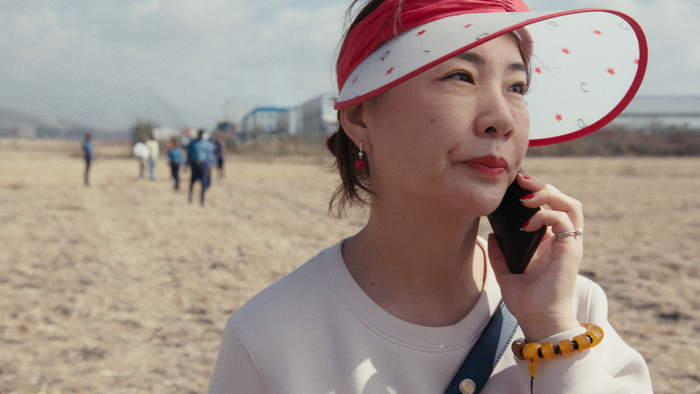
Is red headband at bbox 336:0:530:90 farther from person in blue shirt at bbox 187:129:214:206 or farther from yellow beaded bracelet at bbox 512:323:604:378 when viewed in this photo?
person in blue shirt at bbox 187:129:214:206

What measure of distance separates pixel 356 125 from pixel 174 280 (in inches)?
218

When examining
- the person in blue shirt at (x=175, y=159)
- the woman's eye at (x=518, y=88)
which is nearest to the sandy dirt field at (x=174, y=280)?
the woman's eye at (x=518, y=88)

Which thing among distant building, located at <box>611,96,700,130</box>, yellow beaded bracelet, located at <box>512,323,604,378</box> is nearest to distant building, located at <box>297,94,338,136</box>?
distant building, located at <box>611,96,700,130</box>

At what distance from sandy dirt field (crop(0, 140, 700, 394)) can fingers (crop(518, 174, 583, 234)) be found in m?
0.74

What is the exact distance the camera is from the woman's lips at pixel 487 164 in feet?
3.92

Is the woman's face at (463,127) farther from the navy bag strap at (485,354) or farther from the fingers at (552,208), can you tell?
the navy bag strap at (485,354)

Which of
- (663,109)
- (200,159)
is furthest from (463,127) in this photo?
(663,109)

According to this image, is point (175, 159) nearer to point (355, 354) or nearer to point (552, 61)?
point (552, 61)

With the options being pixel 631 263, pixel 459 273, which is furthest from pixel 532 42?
pixel 631 263

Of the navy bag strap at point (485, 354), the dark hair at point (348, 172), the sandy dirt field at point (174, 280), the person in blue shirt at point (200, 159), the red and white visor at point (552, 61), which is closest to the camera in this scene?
the red and white visor at point (552, 61)

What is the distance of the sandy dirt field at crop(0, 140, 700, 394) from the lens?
4.09 metres

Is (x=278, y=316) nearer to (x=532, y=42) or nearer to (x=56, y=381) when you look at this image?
(x=532, y=42)

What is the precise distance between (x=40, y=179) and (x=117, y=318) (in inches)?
745

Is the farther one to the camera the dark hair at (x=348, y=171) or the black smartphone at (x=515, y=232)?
the dark hair at (x=348, y=171)
